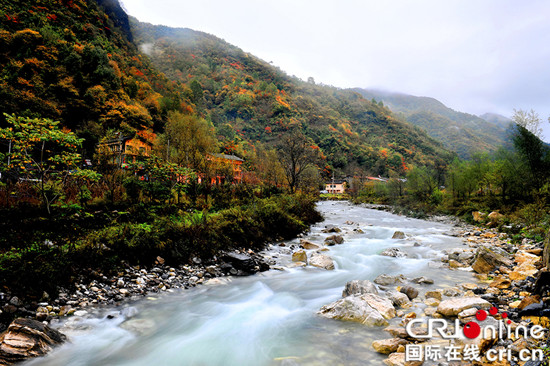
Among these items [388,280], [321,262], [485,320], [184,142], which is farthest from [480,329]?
[184,142]

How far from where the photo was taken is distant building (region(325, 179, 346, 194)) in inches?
3397

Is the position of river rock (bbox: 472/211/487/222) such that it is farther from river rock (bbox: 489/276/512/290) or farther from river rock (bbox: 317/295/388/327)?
river rock (bbox: 317/295/388/327)

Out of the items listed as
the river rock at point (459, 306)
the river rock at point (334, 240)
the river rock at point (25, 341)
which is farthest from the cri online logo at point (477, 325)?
the river rock at point (334, 240)

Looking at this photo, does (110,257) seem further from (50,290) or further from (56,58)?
(56,58)

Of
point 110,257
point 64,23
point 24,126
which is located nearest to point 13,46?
point 64,23

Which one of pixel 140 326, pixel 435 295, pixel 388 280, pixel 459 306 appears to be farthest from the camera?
pixel 388 280

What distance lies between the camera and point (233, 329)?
5879mm

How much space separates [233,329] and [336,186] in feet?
282

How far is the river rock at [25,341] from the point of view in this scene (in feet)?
12.5

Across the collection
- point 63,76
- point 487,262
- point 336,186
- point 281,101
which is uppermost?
point 281,101

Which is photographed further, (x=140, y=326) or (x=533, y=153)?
(x=533, y=153)

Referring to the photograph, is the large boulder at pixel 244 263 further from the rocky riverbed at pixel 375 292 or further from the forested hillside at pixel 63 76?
the forested hillside at pixel 63 76

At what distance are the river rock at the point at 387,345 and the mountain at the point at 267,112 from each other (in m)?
57.2

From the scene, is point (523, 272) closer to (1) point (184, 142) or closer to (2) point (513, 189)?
(2) point (513, 189)
